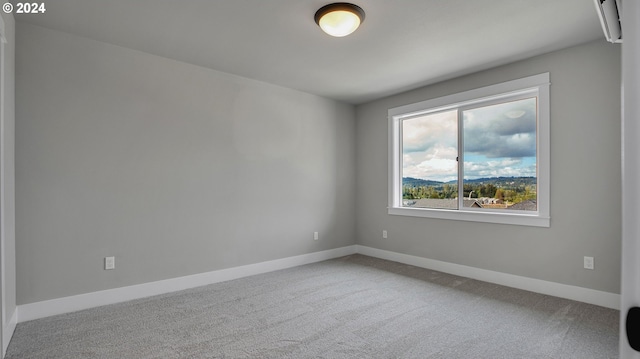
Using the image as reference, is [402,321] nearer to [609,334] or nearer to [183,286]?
[609,334]

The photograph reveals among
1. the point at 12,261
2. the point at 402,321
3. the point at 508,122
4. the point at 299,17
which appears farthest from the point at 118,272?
the point at 508,122

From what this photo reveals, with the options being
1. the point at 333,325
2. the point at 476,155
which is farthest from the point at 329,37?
the point at 333,325

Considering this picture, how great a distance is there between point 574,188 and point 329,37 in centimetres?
283

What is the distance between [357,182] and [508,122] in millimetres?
2435

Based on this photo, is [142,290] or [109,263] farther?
[142,290]

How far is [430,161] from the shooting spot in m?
4.71

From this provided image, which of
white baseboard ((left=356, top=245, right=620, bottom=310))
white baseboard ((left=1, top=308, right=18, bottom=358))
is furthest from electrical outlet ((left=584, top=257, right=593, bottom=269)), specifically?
white baseboard ((left=1, top=308, right=18, bottom=358))

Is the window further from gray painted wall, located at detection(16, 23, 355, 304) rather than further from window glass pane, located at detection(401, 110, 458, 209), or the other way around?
gray painted wall, located at detection(16, 23, 355, 304)

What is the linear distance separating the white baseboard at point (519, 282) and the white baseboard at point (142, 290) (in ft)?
4.91

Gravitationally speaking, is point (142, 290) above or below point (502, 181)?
below

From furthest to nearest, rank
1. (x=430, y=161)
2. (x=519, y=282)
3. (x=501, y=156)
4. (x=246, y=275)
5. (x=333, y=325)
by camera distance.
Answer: (x=430, y=161), (x=246, y=275), (x=501, y=156), (x=519, y=282), (x=333, y=325)

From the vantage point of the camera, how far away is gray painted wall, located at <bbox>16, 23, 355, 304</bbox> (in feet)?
9.40

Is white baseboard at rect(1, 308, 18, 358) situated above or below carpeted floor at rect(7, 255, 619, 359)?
above

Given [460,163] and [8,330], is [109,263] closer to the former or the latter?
[8,330]
